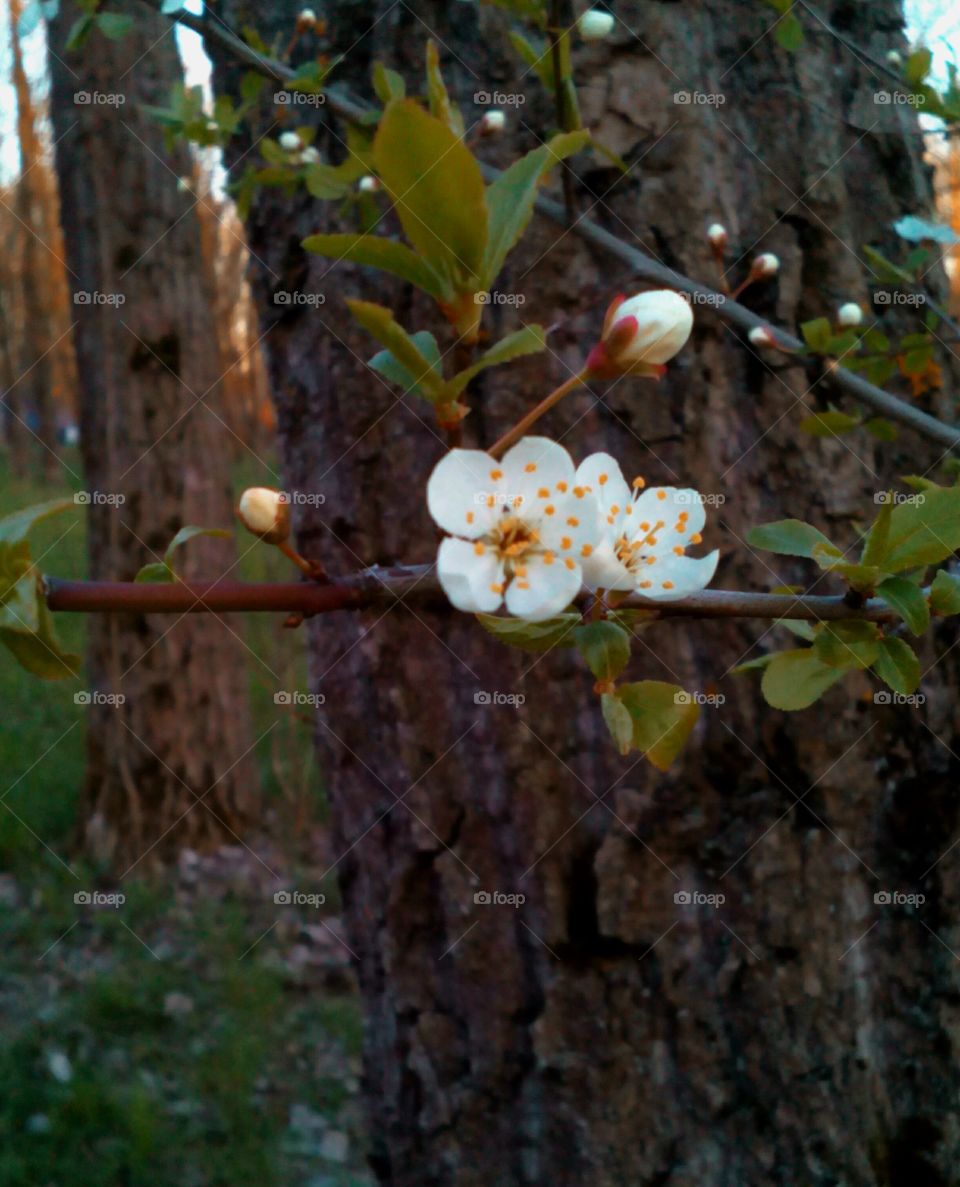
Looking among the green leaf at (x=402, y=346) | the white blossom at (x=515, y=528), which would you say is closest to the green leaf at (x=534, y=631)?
the white blossom at (x=515, y=528)

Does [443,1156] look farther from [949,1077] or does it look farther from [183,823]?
[183,823]

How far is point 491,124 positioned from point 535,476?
0.71m

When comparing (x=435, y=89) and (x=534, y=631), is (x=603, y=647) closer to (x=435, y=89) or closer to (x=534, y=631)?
(x=534, y=631)

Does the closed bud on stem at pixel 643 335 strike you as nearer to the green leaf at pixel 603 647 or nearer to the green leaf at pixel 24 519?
the green leaf at pixel 603 647

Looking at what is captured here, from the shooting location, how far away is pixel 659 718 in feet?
1.74

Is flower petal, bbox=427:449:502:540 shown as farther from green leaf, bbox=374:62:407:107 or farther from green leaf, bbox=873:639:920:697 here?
green leaf, bbox=374:62:407:107

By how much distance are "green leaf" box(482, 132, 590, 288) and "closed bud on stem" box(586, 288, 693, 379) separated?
0.24ft

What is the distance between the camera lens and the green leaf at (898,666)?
0.59 m

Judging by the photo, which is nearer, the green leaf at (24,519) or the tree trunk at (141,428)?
the green leaf at (24,519)

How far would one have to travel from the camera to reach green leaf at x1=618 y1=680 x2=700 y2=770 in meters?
0.53

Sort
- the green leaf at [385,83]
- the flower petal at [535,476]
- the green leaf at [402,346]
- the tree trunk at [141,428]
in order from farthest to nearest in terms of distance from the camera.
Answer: the tree trunk at [141,428], the green leaf at [385,83], the flower petal at [535,476], the green leaf at [402,346]

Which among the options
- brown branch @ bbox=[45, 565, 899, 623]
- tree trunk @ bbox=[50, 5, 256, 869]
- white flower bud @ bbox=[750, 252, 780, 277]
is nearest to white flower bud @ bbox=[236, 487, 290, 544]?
brown branch @ bbox=[45, 565, 899, 623]

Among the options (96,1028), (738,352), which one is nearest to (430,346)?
(738,352)

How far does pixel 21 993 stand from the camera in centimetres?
258
